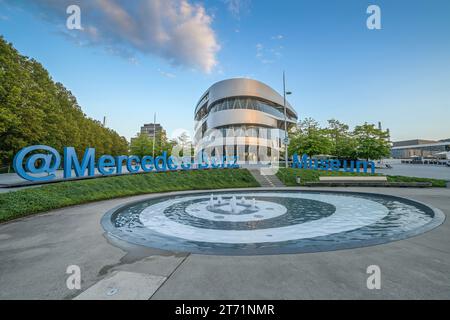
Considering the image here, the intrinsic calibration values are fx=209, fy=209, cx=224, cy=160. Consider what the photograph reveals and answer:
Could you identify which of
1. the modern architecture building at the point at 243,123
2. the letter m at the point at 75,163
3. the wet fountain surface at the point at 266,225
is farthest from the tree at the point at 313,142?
the letter m at the point at 75,163

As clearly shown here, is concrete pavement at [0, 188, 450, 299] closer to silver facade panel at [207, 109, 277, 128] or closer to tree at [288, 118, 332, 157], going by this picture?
tree at [288, 118, 332, 157]

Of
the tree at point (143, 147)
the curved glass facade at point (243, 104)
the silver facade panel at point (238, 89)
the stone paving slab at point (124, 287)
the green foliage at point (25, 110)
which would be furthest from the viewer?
the curved glass facade at point (243, 104)

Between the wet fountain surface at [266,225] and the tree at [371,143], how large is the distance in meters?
29.1

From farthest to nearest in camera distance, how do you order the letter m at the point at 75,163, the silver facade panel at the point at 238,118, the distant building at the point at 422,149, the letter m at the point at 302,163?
the distant building at the point at 422,149
the silver facade panel at the point at 238,118
the letter m at the point at 302,163
the letter m at the point at 75,163

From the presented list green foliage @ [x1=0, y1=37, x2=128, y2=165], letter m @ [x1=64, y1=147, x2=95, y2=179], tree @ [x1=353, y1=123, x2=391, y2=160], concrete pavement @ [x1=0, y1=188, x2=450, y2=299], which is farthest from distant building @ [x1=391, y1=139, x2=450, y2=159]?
green foliage @ [x1=0, y1=37, x2=128, y2=165]

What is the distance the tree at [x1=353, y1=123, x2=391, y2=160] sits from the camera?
37.4 metres

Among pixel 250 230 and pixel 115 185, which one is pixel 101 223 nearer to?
pixel 250 230

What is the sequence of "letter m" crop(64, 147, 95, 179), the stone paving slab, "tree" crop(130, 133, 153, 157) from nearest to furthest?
the stone paving slab → "letter m" crop(64, 147, 95, 179) → "tree" crop(130, 133, 153, 157)

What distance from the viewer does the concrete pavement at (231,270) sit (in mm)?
3504

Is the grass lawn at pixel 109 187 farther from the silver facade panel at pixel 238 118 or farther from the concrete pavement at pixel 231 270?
the silver facade panel at pixel 238 118

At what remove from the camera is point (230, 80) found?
5231cm

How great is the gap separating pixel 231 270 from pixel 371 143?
42.8 metres

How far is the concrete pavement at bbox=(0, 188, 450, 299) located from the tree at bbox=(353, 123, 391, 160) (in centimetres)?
3736
